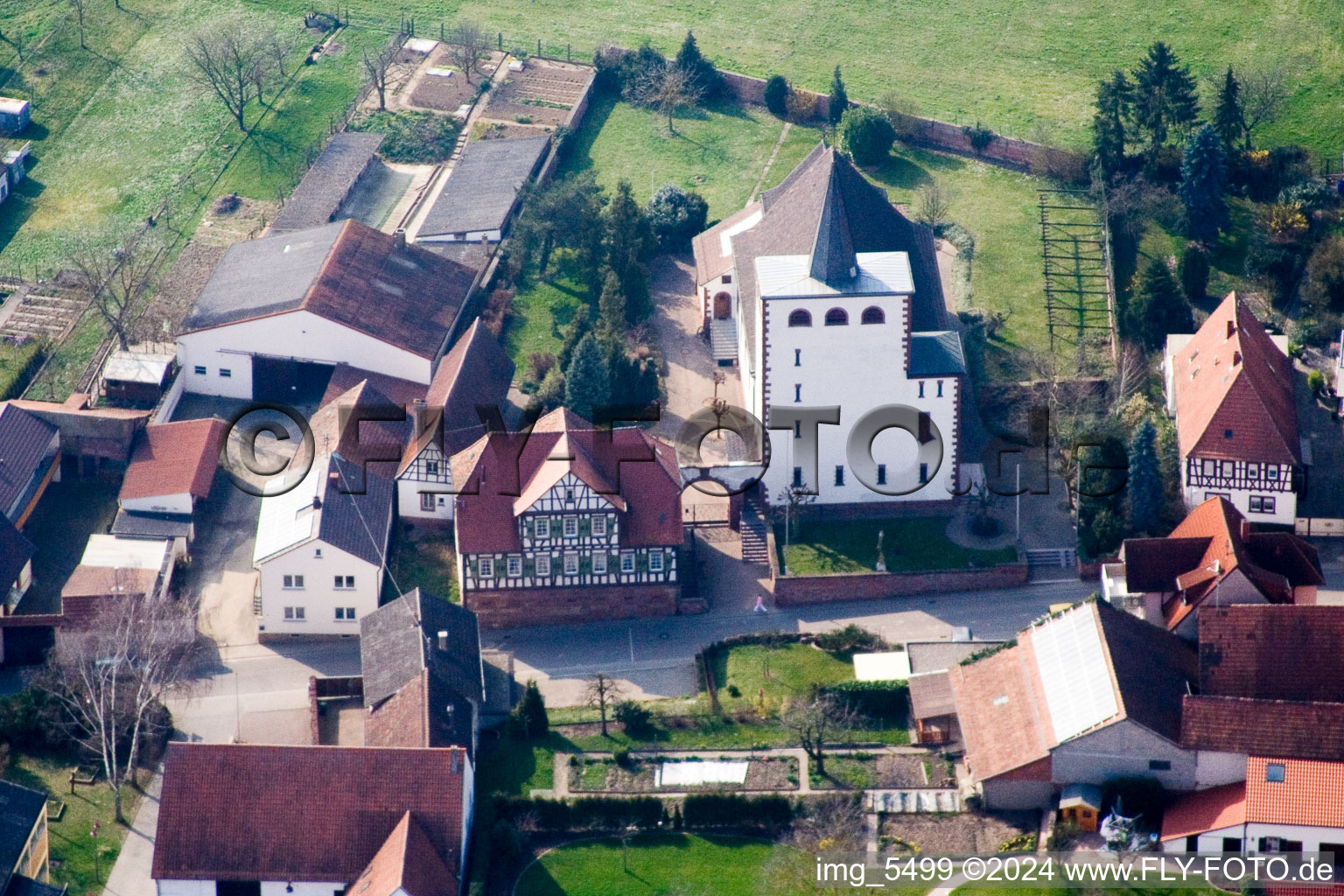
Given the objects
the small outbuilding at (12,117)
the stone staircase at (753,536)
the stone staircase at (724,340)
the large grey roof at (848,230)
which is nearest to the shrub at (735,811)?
the stone staircase at (753,536)

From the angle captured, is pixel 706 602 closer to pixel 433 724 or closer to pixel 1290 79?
pixel 433 724

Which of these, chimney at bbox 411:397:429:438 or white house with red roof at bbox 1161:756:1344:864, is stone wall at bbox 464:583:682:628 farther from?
white house with red roof at bbox 1161:756:1344:864

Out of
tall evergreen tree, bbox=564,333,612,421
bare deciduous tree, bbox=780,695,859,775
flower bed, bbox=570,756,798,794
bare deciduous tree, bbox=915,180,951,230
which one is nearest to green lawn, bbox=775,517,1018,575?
bare deciduous tree, bbox=780,695,859,775

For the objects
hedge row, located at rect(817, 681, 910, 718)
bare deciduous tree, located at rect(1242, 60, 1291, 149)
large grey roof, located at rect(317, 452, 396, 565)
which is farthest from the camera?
bare deciduous tree, located at rect(1242, 60, 1291, 149)

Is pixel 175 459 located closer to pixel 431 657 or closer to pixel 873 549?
pixel 431 657

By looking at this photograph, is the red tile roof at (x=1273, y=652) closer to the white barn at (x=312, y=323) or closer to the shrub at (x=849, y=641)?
the shrub at (x=849, y=641)

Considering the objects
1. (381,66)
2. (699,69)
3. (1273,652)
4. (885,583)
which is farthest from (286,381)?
(1273,652)
